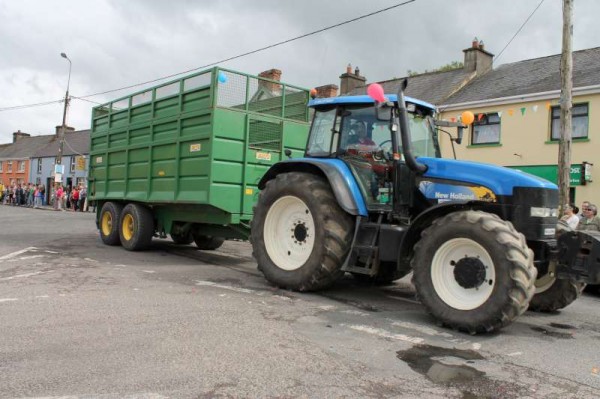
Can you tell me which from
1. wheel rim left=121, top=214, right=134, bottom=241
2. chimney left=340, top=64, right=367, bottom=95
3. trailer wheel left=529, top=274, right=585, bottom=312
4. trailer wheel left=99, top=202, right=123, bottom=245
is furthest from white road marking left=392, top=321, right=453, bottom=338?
chimney left=340, top=64, right=367, bottom=95

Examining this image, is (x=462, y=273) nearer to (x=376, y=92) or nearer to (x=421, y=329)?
(x=421, y=329)

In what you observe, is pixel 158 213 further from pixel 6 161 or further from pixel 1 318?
pixel 6 161

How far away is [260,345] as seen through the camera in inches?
168

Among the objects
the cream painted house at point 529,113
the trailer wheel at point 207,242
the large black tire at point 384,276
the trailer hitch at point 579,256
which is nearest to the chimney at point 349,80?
the cream painted house at point 529,113

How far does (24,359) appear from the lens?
3838 mm

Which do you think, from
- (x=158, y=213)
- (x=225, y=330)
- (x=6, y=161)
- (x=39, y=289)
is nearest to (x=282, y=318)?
(x=225, y=330)

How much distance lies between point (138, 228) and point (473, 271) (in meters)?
7.02

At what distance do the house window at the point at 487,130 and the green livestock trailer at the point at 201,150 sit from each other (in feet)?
40.3

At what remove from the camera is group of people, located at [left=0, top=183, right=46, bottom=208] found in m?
37.1

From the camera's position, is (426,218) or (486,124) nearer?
(426,218)

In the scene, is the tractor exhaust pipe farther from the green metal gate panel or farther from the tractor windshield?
the green metal gate panel

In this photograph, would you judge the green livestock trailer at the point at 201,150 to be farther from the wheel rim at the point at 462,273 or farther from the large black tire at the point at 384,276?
the wheel rim at the point at 462,273

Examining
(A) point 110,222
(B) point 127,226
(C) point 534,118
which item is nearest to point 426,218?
(B) point 127,226

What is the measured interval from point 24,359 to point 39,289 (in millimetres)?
2710
